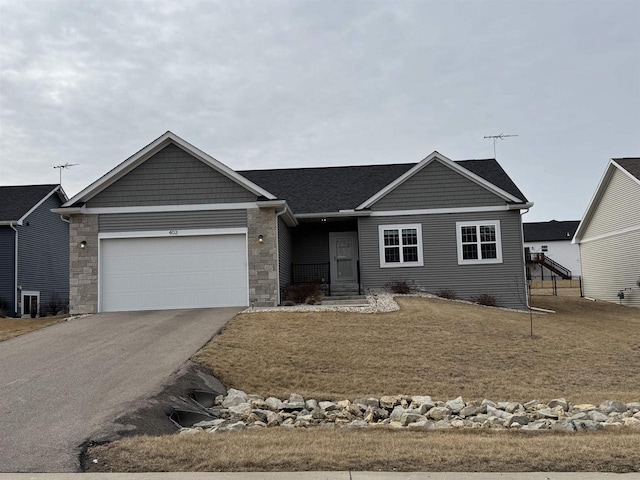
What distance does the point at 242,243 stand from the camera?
18.6 meters

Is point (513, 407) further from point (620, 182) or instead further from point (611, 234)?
point (611, 234)

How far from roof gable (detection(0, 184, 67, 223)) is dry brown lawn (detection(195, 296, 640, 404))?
14567mm

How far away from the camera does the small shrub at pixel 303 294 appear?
1925cm

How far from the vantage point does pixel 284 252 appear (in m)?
21.2

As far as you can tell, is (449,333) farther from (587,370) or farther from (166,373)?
(166,373)

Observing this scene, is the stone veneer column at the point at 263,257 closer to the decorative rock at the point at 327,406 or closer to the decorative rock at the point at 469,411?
the decorative rock at the point at 327,406

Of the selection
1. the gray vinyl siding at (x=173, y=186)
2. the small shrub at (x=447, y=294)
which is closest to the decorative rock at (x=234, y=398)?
the gray vinyl siding at (x=173, y=186)

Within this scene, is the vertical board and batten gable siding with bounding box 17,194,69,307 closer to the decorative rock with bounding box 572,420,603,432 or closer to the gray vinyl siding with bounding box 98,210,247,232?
the gray vinyl siding with bounding box 98,210,247,232

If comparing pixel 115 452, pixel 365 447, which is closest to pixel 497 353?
pixel 365 447

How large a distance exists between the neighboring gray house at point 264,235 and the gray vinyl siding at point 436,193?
1.5 inches

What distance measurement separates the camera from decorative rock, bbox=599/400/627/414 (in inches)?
354

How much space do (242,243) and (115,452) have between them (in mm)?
12549

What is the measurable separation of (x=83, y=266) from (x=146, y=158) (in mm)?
3902
